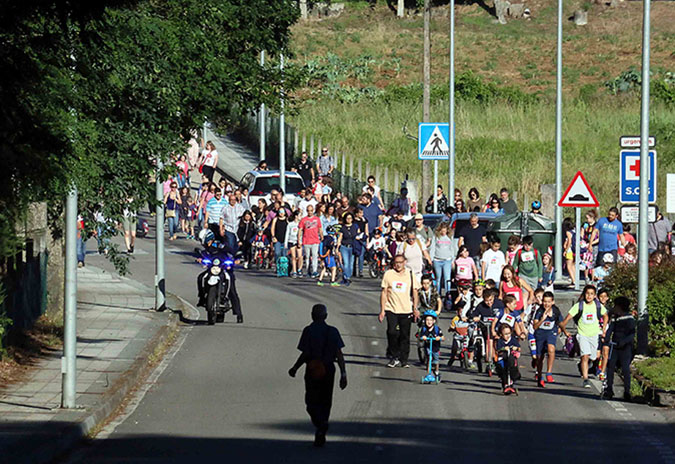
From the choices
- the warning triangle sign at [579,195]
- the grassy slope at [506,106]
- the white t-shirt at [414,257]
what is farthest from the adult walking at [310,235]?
the grassy slope at [506,106]

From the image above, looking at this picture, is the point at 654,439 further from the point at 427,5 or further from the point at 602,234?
the point at 427,5

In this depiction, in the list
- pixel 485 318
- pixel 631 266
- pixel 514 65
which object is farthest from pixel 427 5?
pixel 514 65

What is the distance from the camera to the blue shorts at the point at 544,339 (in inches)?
734

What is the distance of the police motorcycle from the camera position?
24047mm

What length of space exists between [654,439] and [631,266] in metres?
8.67

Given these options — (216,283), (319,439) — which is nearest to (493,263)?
(216,283)

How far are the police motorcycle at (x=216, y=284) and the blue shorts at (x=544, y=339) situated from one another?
7159 millimetres

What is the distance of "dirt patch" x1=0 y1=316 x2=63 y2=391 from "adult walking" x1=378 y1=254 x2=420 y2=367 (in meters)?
5.27

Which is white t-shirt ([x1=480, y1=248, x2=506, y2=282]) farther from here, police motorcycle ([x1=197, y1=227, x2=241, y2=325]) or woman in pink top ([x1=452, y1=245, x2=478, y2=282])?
police motorcycle ([x1=197, y1=227, x2=241, y2=325])

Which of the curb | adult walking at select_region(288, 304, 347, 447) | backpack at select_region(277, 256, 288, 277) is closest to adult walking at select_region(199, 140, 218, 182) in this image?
backpack at select_region(277, 256, 288, 277)

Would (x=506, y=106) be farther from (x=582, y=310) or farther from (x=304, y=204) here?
(x=582, y=310)

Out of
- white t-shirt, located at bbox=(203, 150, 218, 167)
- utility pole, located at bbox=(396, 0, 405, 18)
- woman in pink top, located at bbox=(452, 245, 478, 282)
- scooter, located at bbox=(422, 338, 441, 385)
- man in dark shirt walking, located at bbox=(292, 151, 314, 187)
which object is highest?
utility pole, located at bbox=(396, 0, 405, 18)

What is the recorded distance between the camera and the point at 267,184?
42688mm

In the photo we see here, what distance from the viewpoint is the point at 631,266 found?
904 inches
